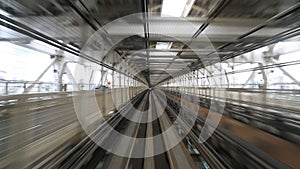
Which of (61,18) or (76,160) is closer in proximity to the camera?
(61,18)

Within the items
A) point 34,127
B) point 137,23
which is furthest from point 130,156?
point 137,23

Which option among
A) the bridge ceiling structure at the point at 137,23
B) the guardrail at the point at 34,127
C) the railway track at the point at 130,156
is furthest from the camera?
the railway track at the point at 130,156

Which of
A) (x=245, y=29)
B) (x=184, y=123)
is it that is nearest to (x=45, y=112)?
(x=245, y=29)

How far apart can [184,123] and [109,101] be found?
2670 mm

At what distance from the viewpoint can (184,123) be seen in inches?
321

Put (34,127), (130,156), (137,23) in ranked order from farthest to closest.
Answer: (137,23) < (130,156) < (34,127)

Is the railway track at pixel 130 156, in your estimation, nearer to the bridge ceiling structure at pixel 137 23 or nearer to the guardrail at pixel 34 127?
the guardrail at pixel 34 127

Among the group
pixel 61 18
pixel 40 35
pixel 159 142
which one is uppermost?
pixel 61 18

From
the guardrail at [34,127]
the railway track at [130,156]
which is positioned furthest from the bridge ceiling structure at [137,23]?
the railway track at [130,156]

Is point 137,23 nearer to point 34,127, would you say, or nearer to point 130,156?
point 130,156

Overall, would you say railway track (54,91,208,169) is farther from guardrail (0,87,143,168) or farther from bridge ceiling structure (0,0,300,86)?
bridge ceiling structure (0,0,300,86)

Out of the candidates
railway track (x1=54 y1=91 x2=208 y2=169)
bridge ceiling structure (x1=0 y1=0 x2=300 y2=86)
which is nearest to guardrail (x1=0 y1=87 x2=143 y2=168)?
railway track (x1=54 y1=91 x2=208 y2=169)

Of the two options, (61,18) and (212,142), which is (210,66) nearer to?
(212,142)

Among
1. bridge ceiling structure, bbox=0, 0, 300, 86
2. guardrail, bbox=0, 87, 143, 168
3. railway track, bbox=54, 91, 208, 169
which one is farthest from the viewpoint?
railway track, bbox=54, 91, 208, 169
